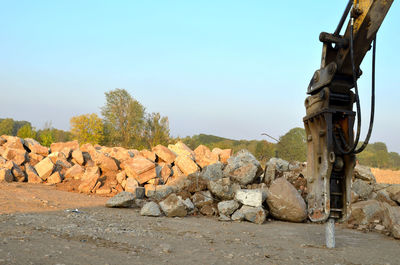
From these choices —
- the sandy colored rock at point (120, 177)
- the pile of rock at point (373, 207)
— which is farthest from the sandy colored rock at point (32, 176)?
the pile of rock at point (373, 207)

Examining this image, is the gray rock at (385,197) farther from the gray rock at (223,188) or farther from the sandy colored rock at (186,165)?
the sandy colored rock at (186,165)

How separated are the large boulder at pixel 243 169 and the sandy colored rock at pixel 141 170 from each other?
115 inches

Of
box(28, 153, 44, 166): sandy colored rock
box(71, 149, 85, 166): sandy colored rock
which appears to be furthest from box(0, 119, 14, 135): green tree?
box(71, 149, 85, 166): sandy colored rock

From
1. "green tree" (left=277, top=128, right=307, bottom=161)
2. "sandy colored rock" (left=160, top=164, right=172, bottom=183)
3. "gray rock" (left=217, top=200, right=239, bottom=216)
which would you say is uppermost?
"green tree" (left=277, top=128, right=307, bottom=161)

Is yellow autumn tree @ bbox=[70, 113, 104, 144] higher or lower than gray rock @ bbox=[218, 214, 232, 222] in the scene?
higher

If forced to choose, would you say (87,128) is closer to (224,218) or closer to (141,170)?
(141,170)

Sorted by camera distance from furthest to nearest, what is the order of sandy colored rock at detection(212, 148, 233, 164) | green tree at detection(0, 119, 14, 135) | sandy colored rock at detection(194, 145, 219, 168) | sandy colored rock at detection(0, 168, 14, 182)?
green tree at detection(0, 119, 14, 135), sandy colored rock at detection(212, 148, 233, 164), sandy colored rock at detection(194, 145, 219, 168), sandy colored rock at detection(0, 168, 14, 182)

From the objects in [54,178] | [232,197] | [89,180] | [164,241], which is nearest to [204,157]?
[232,197]

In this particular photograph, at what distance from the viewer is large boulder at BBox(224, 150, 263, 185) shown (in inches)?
390

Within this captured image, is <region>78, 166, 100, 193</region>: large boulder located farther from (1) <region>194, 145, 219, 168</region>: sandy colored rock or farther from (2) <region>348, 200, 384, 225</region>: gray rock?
(2) <region>348, 200, 384, 225</region>: gray rock

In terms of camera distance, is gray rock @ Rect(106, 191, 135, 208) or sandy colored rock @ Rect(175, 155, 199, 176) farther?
sandy colored rock @ Rect(175, 155, 199, 176)

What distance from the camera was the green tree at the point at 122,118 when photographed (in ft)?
89.9

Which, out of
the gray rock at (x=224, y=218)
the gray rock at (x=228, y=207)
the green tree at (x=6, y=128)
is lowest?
the gray rock at (x=224, y=218)

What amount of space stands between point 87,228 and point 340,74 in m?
5.12
